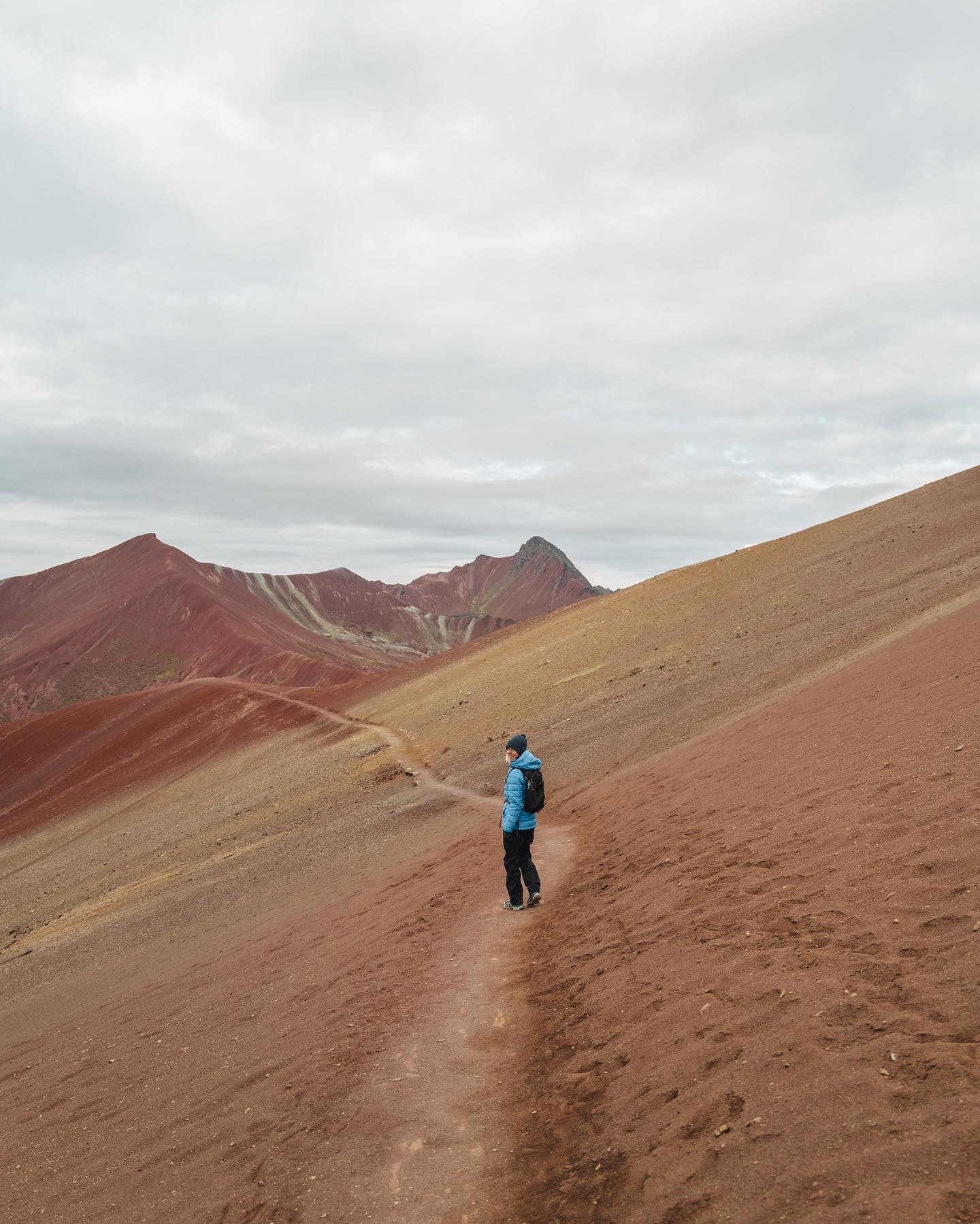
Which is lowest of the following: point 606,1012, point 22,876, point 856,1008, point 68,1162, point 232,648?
point 22,876

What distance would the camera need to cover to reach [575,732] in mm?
26000

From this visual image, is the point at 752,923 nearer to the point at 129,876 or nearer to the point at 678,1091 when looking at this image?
the point at 678,1091

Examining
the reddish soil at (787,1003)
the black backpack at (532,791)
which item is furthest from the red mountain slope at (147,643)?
the reddish soil at (787,1003)

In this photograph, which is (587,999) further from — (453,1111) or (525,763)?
(525,763)

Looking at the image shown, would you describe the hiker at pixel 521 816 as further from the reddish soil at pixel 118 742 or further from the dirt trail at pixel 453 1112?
the reddish soil at pixel 118 742

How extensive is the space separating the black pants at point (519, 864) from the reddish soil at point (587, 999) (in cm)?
32

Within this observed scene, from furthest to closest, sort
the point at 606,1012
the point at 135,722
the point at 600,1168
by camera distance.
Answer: the point at 135,722
the point at 606,1012
the point at 600,1168

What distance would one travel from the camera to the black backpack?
10.5 metres

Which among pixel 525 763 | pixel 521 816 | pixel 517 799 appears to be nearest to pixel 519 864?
pixel 521 816

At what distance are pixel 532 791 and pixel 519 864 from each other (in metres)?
1.18

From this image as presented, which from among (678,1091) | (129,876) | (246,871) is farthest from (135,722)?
(678,1091)

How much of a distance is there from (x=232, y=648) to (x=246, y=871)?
127 meters

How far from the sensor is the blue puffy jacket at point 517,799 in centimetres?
1059

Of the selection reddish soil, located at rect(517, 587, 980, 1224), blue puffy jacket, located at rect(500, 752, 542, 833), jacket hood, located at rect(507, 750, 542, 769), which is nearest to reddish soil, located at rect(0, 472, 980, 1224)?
reddish soil, located at rect(517, 587, 980, 1224)
